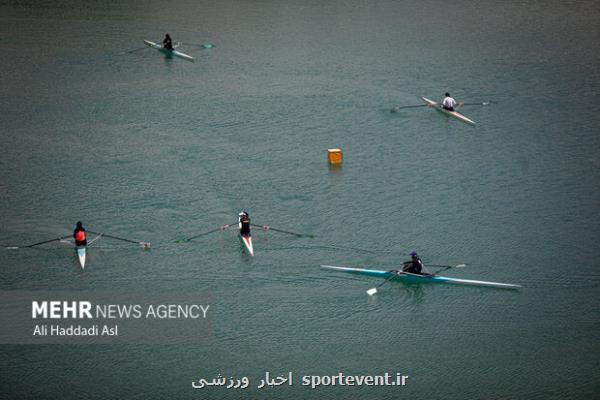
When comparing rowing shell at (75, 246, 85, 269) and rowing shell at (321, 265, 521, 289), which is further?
rowing shell at (75, 246, 85, 269)

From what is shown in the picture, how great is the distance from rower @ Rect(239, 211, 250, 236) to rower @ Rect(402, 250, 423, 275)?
394 cm

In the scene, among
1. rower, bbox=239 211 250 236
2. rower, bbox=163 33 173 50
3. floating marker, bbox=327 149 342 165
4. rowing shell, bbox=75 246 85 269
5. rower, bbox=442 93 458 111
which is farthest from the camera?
rower, bbox=163 33 173 50

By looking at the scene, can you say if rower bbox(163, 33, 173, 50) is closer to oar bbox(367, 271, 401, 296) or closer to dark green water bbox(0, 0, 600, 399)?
dark green water bbox(0, 0, 600, 399)

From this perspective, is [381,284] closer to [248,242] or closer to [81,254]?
[248,242]

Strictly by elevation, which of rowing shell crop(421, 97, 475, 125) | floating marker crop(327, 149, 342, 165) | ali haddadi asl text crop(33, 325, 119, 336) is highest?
rowing shell crop(421, 97, 475, 125)

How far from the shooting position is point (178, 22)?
44625 millimetres

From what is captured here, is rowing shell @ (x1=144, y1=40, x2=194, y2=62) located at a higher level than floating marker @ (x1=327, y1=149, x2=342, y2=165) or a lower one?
higher

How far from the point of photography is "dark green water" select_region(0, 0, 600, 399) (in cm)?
1845

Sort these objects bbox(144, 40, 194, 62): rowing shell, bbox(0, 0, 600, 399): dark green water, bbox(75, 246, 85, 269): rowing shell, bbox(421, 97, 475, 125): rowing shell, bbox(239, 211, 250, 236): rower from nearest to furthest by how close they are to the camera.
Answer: bbox(0, 0, 600, 399): dark green water → bbox(75, 246, 85, 269): rowing shell → bbox(239, 211, 250, 236): rower → bbox(421, 97, 475, 125): rowing shell → bbox(144, 40, 194, 62): rowing shell

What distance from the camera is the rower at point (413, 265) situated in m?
20.6

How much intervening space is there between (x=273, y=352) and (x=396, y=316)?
9.61ft

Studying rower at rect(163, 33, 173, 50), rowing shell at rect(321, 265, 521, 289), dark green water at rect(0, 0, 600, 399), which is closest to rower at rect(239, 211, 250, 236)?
dark green water at rect(0, 0, 600, 399)

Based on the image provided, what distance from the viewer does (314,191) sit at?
2564 cm

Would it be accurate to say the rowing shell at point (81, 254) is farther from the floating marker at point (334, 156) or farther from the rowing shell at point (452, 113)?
the rowing shell at point (452, 113)
